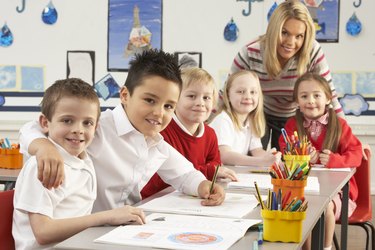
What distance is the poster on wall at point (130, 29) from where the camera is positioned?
20.6ft

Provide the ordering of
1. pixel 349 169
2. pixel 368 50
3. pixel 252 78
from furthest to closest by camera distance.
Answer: pixel 368 50
pixel 252 78
pixel 349 169

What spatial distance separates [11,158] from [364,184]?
1.87 meters

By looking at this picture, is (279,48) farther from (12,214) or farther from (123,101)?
(12,214)

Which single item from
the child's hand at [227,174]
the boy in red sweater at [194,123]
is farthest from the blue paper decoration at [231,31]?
the child's hand at [227,174]

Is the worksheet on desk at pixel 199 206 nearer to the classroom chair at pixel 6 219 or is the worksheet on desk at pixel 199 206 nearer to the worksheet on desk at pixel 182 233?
the worksheet on desk at pixel 182 233

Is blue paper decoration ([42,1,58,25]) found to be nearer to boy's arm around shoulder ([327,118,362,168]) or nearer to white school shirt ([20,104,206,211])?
boy's arm around shoulder ([327,118,362,168])

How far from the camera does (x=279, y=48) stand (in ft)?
12.3

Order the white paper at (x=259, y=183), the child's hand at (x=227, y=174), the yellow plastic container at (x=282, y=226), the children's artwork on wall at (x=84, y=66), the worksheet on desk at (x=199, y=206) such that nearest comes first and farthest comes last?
the yellow plastic container at (x=282, y=226), the worksheet on desk at (x=199, y=206), the white paper at (x=259, y=183), the child's hand at (x=227, y=174), the children's artwork on wall at (x=84, y=66)

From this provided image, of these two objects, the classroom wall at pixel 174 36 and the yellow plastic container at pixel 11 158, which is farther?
the classroom wall at pixel 174 36

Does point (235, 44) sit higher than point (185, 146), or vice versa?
point (235, 44)

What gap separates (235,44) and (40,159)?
15.1 feet

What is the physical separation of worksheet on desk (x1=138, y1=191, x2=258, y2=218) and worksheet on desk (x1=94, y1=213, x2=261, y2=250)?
94 mm

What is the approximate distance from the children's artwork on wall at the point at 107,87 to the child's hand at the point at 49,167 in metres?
4.55

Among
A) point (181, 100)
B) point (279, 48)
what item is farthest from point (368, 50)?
point (181, 100)
